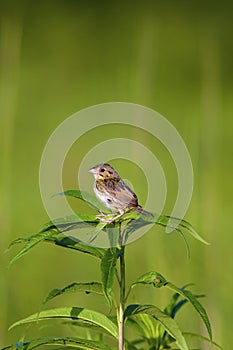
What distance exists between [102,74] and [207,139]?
5.30 meters

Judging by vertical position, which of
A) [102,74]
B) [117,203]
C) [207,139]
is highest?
[102,74]

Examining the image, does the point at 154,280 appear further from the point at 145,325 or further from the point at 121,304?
the point at 145,325

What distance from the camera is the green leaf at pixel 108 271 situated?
1166 mm

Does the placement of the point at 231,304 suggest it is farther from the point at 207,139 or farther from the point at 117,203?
the point at 117,203

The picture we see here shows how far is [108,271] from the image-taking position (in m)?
1.19

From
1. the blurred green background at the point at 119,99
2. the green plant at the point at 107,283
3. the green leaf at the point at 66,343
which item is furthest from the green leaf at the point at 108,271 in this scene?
the blurred green background at the point at 119,99

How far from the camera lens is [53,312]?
1.28m

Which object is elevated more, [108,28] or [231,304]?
[108,28]

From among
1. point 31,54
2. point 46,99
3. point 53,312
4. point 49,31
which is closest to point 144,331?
point 53,312

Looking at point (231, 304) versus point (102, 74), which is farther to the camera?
point (102, 74)

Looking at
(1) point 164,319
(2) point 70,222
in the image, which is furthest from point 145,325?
(2) point 70,222

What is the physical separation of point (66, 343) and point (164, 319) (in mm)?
125

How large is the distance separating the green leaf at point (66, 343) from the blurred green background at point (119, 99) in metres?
0.13

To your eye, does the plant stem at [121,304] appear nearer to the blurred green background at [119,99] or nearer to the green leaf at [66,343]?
the green leaf at [66,343]
